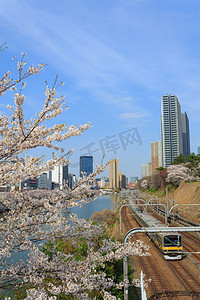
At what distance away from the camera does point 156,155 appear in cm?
15562

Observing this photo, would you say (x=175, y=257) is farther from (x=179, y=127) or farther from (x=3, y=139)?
(x=179, y=127)

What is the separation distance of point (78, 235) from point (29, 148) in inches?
79.8

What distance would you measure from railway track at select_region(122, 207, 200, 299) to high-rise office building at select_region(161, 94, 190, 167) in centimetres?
11034

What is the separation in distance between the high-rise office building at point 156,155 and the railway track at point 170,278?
11918cm

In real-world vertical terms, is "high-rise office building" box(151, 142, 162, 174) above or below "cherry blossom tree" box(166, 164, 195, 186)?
above

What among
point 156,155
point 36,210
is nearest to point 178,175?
point 36,210

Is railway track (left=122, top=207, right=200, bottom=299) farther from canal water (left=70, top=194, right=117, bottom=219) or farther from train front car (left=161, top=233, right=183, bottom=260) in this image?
canal water (left=70, top=194, right=117, bottom=219)

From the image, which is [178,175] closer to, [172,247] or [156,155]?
[172,247]

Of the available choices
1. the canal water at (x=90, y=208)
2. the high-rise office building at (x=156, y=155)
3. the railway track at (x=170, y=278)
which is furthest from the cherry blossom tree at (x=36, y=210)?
the high-rise office building at (x=156, y=155)

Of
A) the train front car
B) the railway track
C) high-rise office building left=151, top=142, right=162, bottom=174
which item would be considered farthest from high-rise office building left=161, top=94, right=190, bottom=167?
the railway track

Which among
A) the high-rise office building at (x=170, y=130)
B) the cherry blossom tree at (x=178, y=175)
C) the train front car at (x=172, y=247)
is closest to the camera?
the train front car at (x=172, y=247)

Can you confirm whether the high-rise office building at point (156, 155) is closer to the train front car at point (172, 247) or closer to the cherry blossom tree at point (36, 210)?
the train front car at point (172, 247)

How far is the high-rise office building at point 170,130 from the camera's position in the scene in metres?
122

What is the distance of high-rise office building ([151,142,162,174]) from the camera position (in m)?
142
